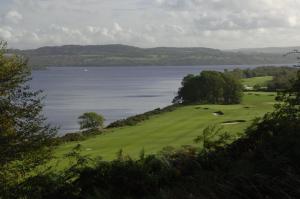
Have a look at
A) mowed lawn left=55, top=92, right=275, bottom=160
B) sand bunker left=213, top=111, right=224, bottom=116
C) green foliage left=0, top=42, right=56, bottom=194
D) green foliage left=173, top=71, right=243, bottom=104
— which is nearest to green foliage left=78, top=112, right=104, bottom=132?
mowed lawn left=55, top=92, right=275, bottom=160

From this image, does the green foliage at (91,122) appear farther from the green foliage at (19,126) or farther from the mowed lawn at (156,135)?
the green foliage at (19,126)

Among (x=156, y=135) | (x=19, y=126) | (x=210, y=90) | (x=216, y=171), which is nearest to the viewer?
(x=216, y=171)

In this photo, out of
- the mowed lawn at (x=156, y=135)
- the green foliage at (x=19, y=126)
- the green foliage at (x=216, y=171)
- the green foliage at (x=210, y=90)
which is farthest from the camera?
the green foliage at (x=210, y=90)

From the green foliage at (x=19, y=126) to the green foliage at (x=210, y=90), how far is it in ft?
285

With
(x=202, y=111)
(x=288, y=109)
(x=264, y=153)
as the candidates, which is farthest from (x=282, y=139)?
(x=202, y=111)

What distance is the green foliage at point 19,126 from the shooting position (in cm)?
1902

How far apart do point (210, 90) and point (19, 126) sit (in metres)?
89.2

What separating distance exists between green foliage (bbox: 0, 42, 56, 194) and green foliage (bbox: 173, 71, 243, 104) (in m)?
87.0

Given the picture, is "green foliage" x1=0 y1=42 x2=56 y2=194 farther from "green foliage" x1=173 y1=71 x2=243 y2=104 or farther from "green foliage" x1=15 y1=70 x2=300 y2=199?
"green foliage" x1=173 y1=71 x2=243 y2=104

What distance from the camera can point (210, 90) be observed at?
4220 inches

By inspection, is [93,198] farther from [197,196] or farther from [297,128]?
[297,128]

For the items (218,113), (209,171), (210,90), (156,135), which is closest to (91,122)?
(218,113)

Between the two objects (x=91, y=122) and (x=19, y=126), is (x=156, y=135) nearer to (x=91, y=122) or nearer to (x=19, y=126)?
(x=91, y=122)

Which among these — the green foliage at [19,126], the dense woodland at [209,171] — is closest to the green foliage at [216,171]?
the dense woodland at [209,171]
